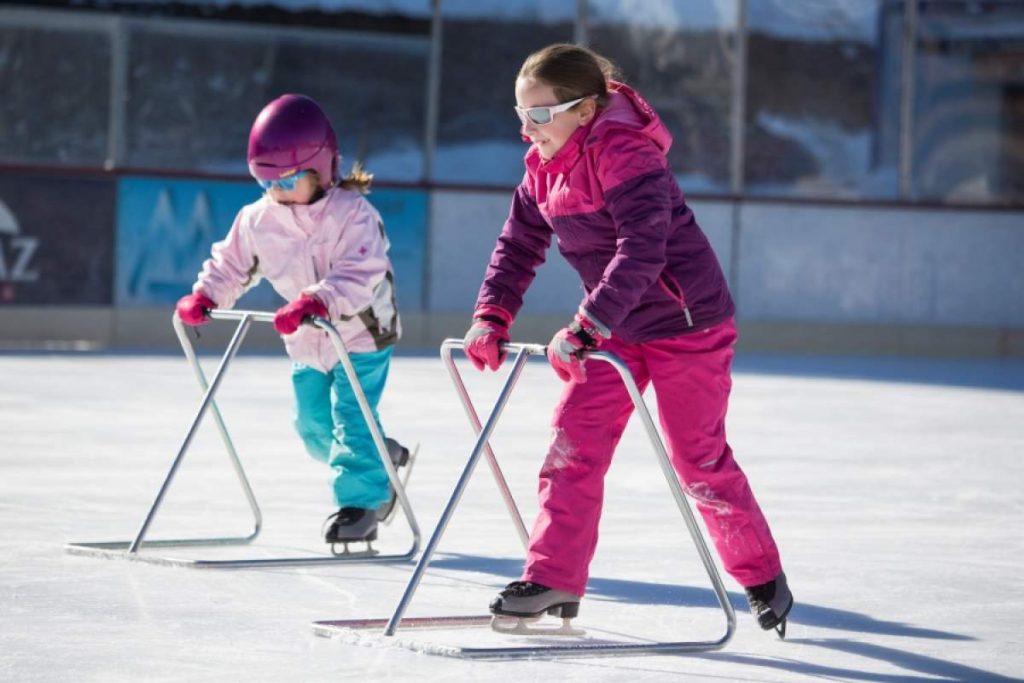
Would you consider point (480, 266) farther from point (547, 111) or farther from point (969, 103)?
point (547, 111)

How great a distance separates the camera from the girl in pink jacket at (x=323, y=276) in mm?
5988

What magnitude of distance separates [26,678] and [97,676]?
148mm

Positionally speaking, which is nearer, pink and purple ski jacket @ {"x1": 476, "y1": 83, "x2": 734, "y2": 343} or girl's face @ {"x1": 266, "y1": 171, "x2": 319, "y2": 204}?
pink and purple ski jacket @ {"x1": 476, "y1": 83, "x2": 734, "y2": 343}

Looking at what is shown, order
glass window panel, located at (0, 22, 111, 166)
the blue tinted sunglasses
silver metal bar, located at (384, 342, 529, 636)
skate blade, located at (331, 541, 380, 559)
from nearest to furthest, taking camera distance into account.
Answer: silver metal bar, located at (384, 342, 529, 636) → skate blade, located at (331, 541, 380, 559) → the blue tinted sunglasses → glass window panel, located at (0, 22, 111, 166)

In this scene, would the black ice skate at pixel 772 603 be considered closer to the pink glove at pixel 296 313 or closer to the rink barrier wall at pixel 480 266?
the pink glove at pixel 296 313

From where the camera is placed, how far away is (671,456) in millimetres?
4836

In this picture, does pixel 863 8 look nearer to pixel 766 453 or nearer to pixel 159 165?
pixel 159 165

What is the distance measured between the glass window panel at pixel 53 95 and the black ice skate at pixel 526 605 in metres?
11.1

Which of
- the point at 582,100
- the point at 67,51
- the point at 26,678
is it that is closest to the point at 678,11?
the point at 67,51

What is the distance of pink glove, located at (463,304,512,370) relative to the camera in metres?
4.72

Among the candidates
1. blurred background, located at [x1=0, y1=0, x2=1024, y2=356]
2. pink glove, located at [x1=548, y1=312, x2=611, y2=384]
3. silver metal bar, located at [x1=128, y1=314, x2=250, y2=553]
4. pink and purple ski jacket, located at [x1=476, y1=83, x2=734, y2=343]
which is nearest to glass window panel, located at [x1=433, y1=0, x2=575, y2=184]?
blurred background, located at [x1=0, y1=0, x2=1024, y2=356]

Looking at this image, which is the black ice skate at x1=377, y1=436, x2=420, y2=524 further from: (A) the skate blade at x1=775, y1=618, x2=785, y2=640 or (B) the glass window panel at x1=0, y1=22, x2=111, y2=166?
(B) the glass window panel at x1=0, y1=22, x2=111, y2=166

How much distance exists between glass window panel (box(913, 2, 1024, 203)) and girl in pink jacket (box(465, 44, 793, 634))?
1292 centimetres

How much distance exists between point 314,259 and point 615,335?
161 centimetres
